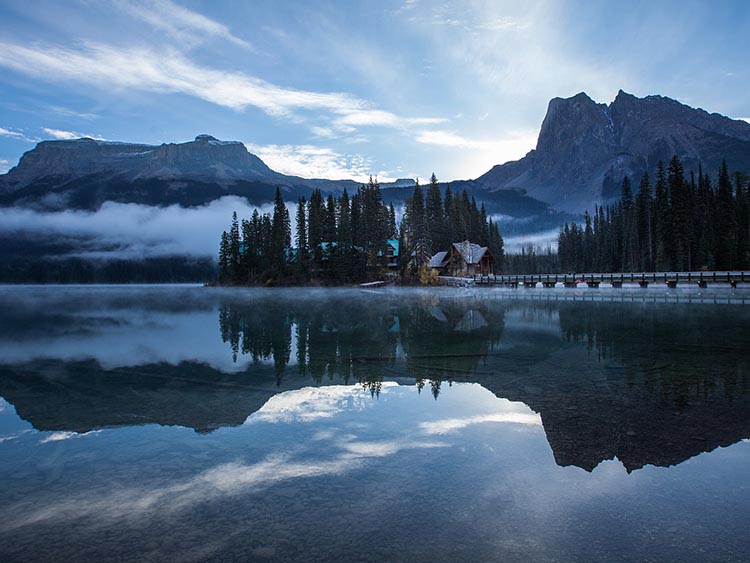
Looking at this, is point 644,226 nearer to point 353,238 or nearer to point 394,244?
point 394,244

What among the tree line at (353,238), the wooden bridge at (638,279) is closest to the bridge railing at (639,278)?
the wooden bridge at (638,279)

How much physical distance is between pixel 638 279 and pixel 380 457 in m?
69.6

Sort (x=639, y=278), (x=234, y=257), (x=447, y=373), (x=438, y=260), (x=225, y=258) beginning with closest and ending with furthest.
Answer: (x=447, y=373)
(x=639, y=278)
(x=438, y=260)
(x=234, y=257)
(x=225, y=258)

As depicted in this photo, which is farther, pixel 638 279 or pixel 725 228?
pixel 725 228

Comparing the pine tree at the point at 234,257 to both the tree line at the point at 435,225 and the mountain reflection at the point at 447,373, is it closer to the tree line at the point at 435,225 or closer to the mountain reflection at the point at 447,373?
the tree line at the point at 435,225

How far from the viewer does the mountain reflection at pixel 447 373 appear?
8.85m

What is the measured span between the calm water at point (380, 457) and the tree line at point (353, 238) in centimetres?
7739

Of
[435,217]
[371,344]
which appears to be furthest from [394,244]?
[371,344]

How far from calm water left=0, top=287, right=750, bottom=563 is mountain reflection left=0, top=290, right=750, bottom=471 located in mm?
89

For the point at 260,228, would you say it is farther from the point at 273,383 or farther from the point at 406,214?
the point at 273,383

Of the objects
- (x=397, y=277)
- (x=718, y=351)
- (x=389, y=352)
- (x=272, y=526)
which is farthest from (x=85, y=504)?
(x=397, y=277)

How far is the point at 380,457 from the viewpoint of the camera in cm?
751

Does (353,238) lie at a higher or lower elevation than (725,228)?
higher

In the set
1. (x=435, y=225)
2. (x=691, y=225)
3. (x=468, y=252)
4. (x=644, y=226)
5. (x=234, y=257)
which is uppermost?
(x=435, y=225)
